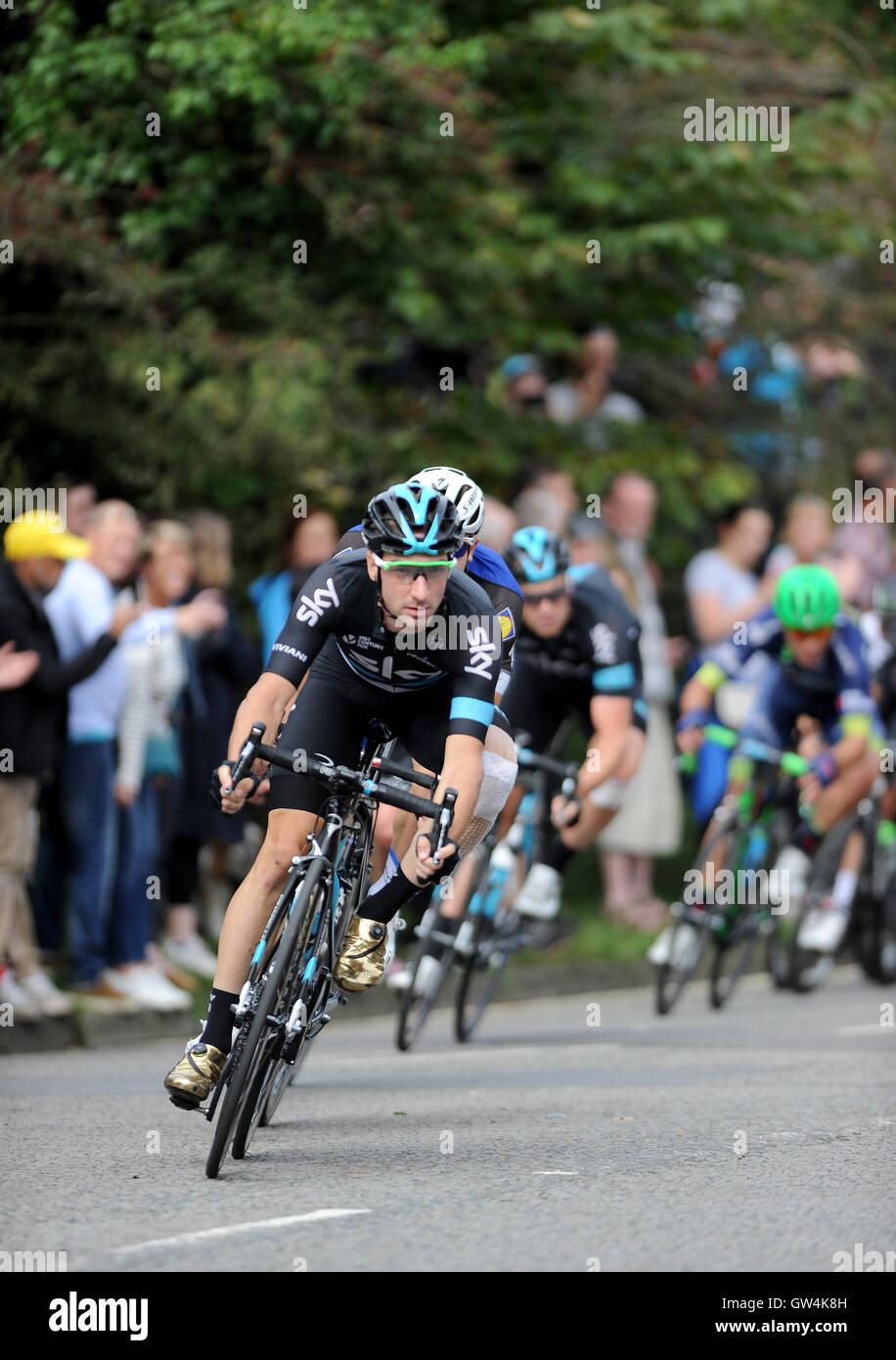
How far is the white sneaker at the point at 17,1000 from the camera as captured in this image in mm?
10711

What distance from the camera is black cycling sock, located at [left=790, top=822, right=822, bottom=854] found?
14376mm

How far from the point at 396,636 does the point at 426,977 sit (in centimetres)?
378

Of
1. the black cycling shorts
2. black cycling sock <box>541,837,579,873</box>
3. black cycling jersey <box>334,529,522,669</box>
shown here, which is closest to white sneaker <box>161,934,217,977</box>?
black cycling sock <box>541,837,579,873</box>

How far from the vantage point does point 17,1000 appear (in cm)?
1076

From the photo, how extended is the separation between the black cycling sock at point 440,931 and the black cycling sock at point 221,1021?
376 centimetres

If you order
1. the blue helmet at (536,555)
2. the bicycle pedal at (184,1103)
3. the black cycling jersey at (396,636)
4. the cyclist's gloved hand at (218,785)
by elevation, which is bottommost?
the bicycle pedal at (184,1103)

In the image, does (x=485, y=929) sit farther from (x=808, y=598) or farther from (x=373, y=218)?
(x=373, y=218)

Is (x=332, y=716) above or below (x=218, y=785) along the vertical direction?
above

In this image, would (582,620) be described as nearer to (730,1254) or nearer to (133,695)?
(133,695)

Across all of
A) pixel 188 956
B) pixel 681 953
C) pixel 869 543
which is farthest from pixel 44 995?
pixel 869 543

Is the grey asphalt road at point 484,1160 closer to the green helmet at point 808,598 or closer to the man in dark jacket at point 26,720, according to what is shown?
the man in dark jacket at point 26,720

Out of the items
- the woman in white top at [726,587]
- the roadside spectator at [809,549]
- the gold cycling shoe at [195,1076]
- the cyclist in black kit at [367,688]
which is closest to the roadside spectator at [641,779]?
the woman in white top at [726,587]

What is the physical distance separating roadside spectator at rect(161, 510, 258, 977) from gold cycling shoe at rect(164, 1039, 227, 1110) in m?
5.24

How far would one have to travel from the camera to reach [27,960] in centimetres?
1090
